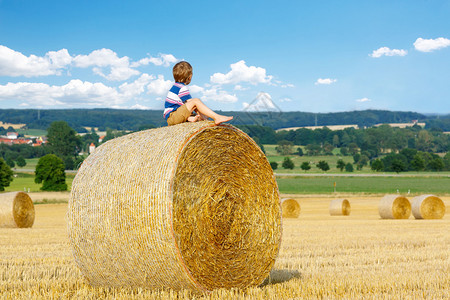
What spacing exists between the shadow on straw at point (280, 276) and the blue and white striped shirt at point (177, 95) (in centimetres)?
266

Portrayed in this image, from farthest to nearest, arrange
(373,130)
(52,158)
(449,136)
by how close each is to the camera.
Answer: (449,136) → (373,130) → (52,158)

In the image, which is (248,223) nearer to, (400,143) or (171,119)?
(171,119)

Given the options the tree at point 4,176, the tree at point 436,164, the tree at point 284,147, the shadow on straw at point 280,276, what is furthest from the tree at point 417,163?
the shadow on straw at point 280,276

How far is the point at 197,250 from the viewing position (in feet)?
20.1

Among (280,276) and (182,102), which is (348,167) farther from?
(182,102)

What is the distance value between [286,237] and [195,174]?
816 centimetres

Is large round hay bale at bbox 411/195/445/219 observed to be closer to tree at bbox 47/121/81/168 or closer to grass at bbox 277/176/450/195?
grass at bbox 277/176/450/195

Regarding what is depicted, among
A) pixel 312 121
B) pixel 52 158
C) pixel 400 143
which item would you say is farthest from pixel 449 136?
pixel 52 158

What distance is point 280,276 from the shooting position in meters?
7.50

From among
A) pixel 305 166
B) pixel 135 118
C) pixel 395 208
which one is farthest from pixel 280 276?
pixel 135 118

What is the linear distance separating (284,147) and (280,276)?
111 metres

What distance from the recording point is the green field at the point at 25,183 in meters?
67.9

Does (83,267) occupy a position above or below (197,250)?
below

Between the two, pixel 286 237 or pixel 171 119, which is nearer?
pixel 171 119
